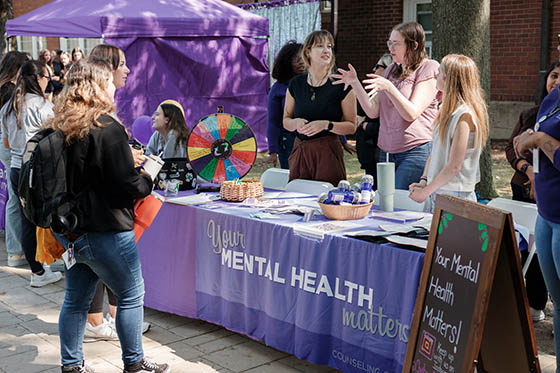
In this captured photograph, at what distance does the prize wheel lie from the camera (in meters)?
4.31

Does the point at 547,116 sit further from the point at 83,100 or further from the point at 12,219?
the point at 12,219

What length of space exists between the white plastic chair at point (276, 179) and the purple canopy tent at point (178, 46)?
4931 mm

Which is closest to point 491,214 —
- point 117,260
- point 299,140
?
point 117,260

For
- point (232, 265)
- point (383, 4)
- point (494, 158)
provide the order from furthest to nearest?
1. point (383, 4)
2. point (494, 158)
3. point (232, 265)

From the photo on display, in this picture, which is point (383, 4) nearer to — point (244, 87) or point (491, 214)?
point (244, 87)

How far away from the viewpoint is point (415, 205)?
150 inches

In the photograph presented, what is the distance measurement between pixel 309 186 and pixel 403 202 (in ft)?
2.56

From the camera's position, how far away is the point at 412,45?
4090 mm

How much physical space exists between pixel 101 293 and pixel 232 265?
79cm

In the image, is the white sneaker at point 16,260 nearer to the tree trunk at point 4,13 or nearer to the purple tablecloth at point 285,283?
the purple tablecloth at point 285,283

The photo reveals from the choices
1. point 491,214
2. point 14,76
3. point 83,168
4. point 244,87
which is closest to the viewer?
point 491,214

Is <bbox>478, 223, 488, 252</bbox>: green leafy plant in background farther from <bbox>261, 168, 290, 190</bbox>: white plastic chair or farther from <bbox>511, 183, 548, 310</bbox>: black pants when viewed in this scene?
<bbox>261, 168, 290, 190</bbox>: white plastic chair

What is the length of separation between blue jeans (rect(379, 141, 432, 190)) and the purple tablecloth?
0.97 metres

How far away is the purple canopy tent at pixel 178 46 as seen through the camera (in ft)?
29.5
